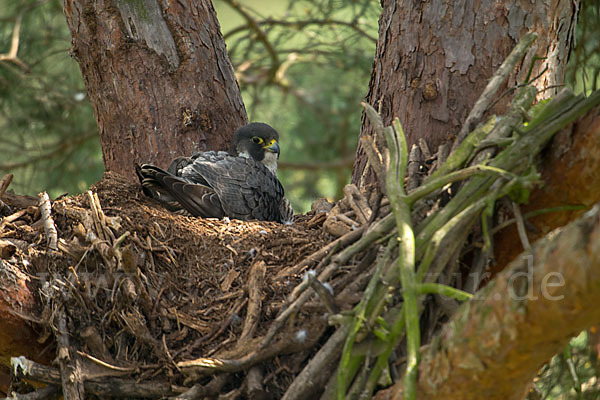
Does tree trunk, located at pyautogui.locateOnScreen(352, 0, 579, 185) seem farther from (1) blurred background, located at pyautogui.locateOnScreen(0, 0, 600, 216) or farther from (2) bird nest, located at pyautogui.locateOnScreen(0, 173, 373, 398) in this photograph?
(1) blurred background, located at pyautogui.locateOnScreen(0, 0, 600, 216)

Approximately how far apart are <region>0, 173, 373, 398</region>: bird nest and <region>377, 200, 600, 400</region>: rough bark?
0.50 meters

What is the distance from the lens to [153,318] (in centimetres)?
253

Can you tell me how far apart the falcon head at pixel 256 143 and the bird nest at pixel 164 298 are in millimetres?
1321

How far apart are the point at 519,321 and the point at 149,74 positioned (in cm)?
277

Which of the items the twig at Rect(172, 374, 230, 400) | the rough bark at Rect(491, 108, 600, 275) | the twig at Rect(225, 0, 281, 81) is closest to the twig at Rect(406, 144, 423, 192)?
the rough bark at Rect(491, 108, 600, 275)

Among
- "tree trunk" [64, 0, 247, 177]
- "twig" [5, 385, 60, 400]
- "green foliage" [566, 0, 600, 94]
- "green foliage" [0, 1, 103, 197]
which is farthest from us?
"green foliage" [0, 1, 103, 197]

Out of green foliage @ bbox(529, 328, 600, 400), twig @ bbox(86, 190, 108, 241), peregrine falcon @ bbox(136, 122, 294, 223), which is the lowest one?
green foliage @ bbox(529, 328, 600, 400)

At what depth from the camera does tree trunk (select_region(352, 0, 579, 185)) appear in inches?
111

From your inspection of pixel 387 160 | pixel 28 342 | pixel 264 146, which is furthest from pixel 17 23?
pixel 387 160

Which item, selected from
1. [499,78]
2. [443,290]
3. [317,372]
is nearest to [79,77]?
[499,78]

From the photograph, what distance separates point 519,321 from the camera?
64.4 inches

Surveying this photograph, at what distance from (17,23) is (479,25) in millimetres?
4339

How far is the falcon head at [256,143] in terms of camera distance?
4.29 m

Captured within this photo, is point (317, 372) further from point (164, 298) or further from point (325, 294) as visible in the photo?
point (164, 298)
